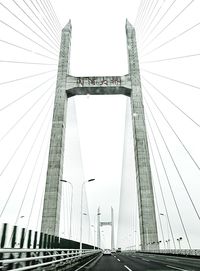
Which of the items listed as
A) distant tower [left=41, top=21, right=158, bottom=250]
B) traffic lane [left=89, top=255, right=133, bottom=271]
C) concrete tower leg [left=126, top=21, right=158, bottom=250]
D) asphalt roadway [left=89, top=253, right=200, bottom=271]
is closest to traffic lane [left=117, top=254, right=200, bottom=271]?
asphalt roadway [left=89, top=253, right=200, bottom=271]

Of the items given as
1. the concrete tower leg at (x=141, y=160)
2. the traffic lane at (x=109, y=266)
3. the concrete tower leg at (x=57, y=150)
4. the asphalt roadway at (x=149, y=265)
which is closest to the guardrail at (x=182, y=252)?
the concrete tower leg at (x=141, y=160)

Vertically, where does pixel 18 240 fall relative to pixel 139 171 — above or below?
below

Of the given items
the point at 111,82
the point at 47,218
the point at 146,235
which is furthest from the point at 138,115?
the point at 47,218

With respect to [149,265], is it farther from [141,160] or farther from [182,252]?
[141,160]

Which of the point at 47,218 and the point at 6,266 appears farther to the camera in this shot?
the point at 47,218

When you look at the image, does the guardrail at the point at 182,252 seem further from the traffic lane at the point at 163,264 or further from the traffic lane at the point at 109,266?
the traffic lane at the point at 109,266

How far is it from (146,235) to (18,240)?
24363 mm

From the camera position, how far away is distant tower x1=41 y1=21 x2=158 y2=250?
27336mm

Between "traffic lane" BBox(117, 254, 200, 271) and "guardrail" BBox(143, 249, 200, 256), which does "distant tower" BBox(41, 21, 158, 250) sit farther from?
"traffic lane" BBox(117, 254, 200, 271)

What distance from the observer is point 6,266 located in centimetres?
475

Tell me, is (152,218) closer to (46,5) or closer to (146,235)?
(146,235)

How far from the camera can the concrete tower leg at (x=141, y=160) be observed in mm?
27594

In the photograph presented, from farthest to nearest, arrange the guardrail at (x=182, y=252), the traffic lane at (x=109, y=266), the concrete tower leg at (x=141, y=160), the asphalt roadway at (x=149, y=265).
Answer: the concrete tower leg at (x=141, y=160) < the guardrail at (x=182, y=252) < the traffic lane at (x=109, y=266) < the asphalt roadway at (x=149, y=265)

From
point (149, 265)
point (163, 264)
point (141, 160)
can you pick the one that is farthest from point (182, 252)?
point (149, 265)
